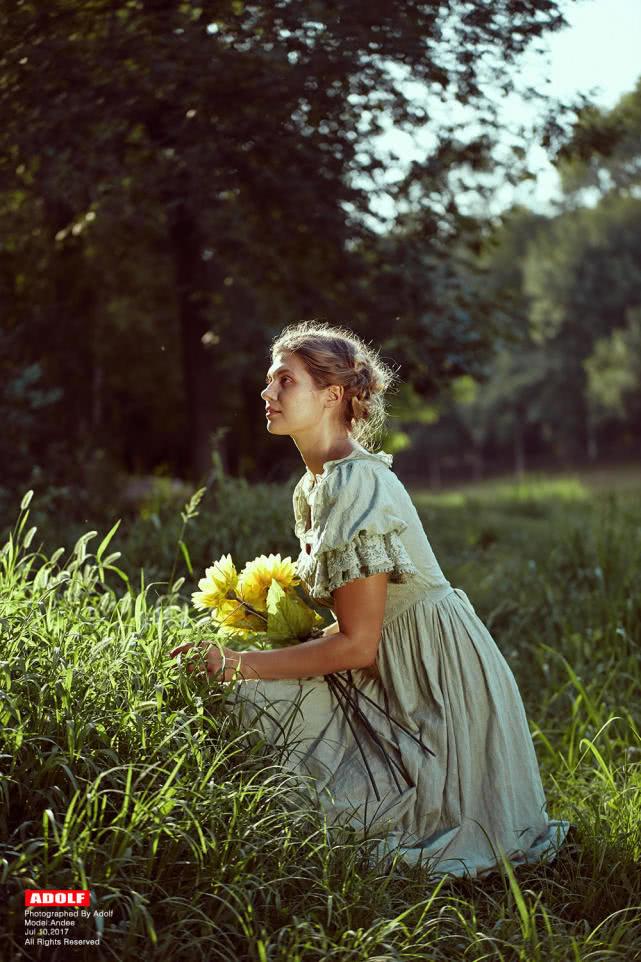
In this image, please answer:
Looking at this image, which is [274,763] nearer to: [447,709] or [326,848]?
[326,848]

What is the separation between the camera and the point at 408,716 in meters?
2.62

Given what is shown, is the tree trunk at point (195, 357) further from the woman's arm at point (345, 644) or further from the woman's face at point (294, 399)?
the woman's arm at point (345, 644)

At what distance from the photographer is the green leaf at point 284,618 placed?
2.70 m

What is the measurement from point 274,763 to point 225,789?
0.78ft

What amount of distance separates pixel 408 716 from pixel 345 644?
33 cm

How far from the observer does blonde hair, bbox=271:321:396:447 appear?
2699 millimetres

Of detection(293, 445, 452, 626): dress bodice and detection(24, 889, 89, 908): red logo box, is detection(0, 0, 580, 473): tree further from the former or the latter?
detection(24, 889, 89, 908): red logo box

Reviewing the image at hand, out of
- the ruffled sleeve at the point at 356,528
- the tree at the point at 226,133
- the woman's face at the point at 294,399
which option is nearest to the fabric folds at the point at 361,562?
the ruffled sleeve at the point at 356,528

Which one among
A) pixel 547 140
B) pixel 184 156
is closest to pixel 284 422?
pixel 184 156

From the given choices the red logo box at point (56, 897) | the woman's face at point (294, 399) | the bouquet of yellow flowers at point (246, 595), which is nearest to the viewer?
the red logo box at point (56, 897)

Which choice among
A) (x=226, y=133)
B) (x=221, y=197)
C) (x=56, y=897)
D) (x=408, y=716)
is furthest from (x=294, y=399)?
(x=221, y=197)

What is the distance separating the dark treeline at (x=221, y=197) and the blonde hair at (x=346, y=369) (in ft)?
8.06

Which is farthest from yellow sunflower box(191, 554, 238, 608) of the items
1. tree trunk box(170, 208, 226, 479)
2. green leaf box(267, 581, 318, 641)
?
tree trunk box(170, 208, 226, 479)

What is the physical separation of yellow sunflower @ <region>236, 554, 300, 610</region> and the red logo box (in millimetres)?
1073
